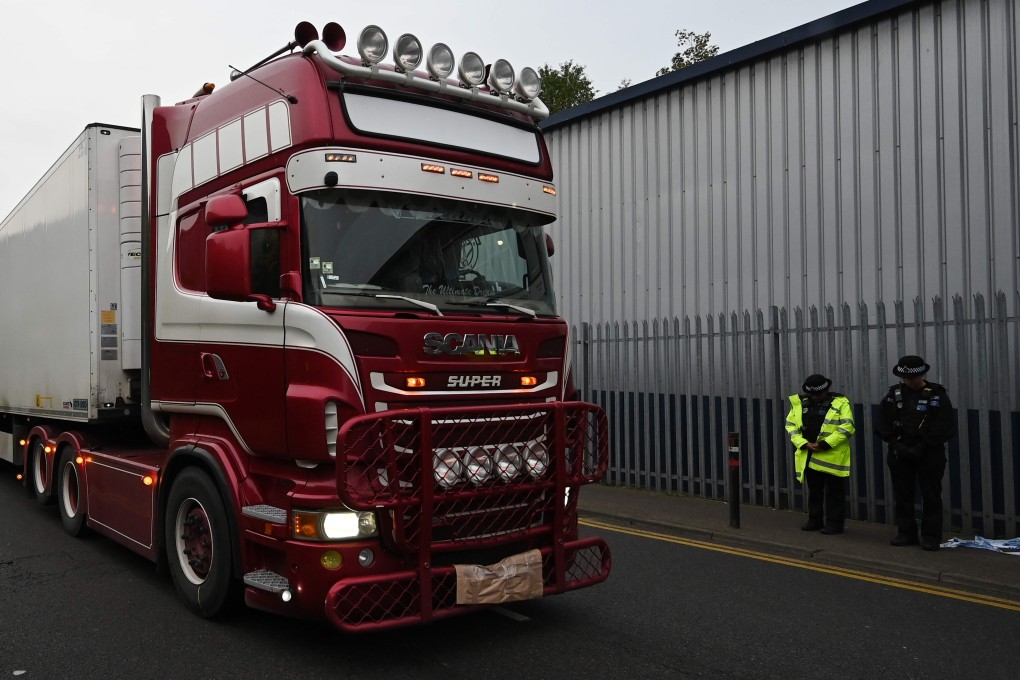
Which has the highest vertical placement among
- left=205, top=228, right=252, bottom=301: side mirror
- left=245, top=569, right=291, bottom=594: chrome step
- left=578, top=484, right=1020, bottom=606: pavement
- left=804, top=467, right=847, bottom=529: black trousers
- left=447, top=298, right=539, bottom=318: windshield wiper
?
left=205, top=228, right=252, bottom=301: side mirror

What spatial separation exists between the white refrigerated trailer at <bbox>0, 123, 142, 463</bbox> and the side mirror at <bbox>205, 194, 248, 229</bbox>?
90.1 inches

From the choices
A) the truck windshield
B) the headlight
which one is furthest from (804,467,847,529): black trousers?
the headlight

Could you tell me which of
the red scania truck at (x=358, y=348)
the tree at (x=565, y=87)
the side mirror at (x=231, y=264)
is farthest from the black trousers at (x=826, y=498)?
the tree at (x=565, y=87)

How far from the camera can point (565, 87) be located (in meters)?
37.6

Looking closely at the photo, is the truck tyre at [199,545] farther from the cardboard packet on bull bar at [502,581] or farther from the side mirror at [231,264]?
the cardboard packet on bull bar at [502,581]

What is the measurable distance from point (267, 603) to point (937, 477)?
19.7ft

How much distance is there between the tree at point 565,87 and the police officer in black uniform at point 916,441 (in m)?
29.9

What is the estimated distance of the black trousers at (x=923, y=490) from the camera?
774cm

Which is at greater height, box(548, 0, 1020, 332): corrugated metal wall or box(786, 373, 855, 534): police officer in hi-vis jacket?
box(548, 0, 1020, 332): corrugated metal wall

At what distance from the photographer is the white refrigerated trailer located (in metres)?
6.96

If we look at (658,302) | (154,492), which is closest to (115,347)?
(154,492)

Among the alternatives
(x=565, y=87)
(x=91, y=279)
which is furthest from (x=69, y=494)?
(x=565, y=87)

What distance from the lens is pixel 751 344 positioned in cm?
1045

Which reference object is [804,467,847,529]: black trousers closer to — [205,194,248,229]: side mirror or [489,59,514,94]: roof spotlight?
[489,59,514,94]: roof spotlight
